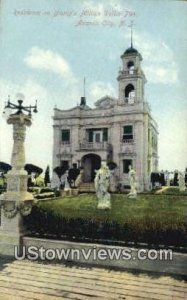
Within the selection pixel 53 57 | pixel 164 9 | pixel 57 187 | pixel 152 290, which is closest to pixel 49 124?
pixel 53 57

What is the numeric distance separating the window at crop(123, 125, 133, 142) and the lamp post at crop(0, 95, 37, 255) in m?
9.49

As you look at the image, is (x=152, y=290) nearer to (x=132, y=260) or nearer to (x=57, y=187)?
(x=132, y=260)

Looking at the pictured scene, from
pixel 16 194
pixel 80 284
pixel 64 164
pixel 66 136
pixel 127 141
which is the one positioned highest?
pixel 66 136

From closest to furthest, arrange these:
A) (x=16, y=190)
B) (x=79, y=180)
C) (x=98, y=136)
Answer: (x=16, y=190) < (x=79, y=180) < (x=98, y=136)

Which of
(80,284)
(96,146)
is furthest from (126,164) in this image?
(80,284)

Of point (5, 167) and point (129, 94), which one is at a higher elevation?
point (129, 94)

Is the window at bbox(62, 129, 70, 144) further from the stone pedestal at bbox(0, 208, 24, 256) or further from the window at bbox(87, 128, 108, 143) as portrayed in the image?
the stone pedestal at bbox(0, 208, 24, 256)

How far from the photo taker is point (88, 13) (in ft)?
12.4

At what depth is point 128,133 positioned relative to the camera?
14.1 meters

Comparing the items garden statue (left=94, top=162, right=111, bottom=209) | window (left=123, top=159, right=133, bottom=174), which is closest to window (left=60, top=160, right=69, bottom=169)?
window (left=123, top=159, right=133, bottom=174)

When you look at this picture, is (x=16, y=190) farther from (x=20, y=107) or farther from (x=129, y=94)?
(x=129, y=94)

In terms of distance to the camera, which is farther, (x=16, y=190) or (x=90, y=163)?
(x=90, y=163)

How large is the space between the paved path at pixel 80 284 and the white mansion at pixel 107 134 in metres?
9.17

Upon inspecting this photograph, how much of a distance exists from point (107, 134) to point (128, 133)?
1.03 meters
